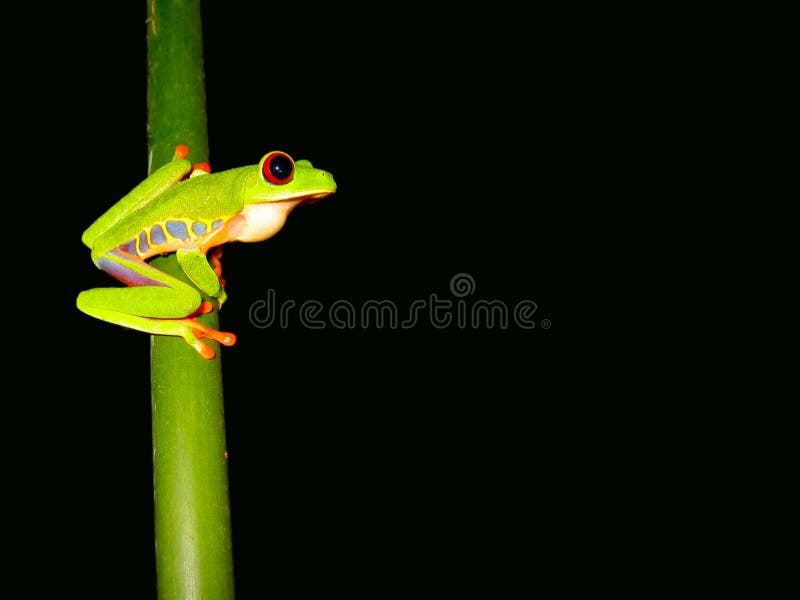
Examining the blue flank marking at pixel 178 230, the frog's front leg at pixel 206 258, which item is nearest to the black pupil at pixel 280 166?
the frog's front leg at pixel 206 258

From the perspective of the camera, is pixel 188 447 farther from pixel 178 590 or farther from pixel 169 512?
pixel 178 590

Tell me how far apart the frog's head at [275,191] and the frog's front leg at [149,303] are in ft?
0.89

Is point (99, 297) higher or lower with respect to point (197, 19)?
lower

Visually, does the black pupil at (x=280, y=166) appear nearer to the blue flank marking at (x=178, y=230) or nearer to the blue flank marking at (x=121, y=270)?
the blue flank marking at (x=178, y=230)

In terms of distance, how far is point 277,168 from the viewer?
1.59 meters

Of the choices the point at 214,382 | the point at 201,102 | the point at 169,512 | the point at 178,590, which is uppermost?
the point at 201,102

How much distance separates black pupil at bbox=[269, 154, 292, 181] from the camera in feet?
5.19

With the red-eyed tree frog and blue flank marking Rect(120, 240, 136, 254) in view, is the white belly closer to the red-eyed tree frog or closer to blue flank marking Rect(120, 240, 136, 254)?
the red-eyed tree frog

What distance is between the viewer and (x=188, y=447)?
1.04 metres

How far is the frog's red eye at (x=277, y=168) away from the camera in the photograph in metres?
1.58

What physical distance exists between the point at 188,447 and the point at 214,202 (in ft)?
2.41

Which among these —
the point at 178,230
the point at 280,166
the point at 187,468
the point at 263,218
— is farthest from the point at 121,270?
the point at 187,468

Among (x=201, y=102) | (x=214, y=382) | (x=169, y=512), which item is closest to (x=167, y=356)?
(x=214, y=382)

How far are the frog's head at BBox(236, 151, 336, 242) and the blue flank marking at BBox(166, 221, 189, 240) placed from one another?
156 mm
